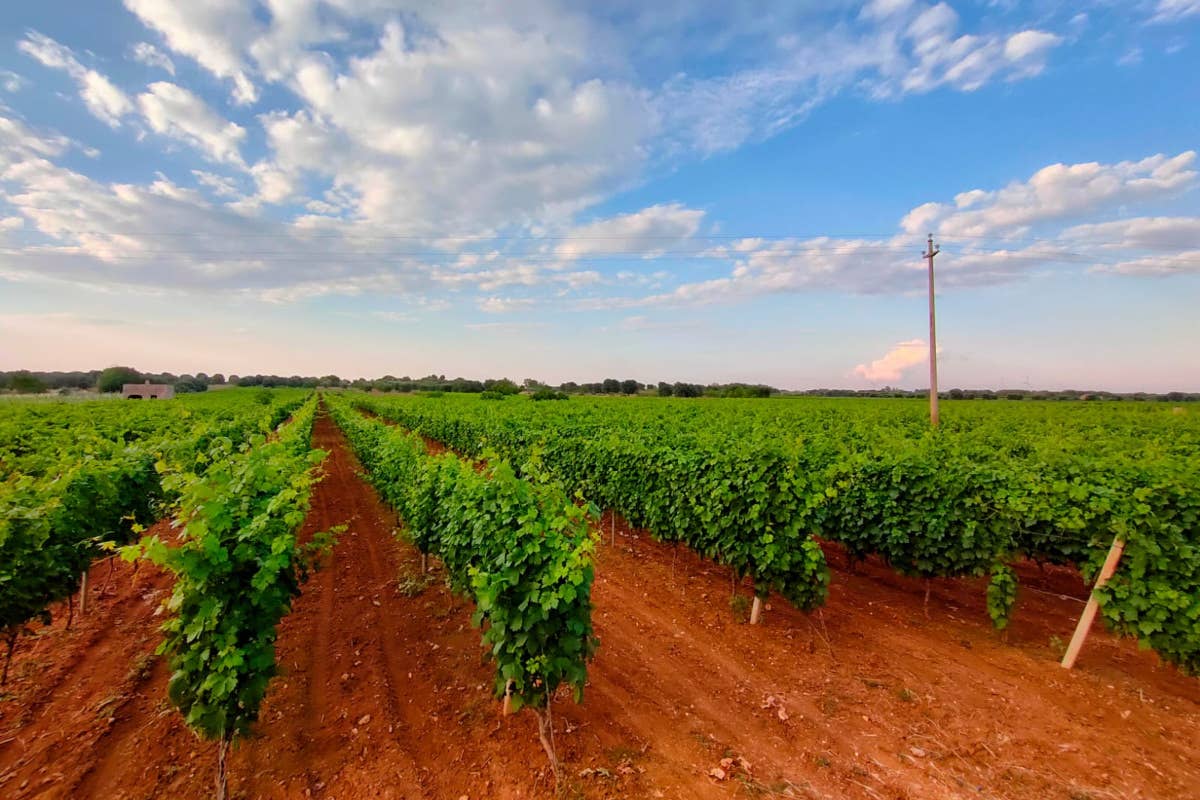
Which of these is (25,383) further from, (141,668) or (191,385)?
(141,668)

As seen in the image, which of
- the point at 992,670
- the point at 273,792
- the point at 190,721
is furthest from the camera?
the point at 992,670

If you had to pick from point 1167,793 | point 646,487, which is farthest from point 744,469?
point 1167,793

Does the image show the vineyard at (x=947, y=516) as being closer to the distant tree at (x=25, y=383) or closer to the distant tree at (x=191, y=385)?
the distant tree at (x=25, y=383)

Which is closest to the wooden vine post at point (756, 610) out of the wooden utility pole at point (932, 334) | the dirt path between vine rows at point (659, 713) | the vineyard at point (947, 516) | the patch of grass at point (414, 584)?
the dirt path between vine rows at point (659, 713)

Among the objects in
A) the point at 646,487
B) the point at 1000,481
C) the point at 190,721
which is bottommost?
the point at 190,721

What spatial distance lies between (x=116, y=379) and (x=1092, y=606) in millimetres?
127888

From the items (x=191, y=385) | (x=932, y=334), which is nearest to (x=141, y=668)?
(x=932, y=334)

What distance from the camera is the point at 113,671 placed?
531 cm

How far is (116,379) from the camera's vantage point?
9106 centimetres

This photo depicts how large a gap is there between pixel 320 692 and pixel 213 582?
6.86 ft

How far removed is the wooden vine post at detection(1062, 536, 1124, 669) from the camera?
527 cm

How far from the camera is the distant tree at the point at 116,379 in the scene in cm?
8750

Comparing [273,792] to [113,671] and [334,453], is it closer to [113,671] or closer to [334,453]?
[113,671]

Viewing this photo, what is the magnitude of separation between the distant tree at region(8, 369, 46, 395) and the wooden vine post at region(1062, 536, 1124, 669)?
10682cm
